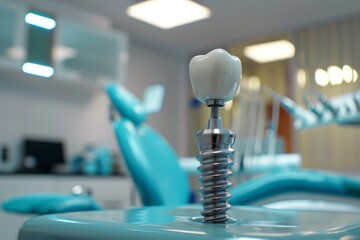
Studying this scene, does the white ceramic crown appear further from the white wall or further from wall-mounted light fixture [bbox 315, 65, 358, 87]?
the white wall

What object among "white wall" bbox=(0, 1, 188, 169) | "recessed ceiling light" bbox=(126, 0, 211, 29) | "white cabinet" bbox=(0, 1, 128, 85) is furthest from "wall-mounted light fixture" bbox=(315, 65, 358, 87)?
"white cabinet" bbox=(0, 1, 128, 85)

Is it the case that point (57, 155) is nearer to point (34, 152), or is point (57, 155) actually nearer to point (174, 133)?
point (34, 152)

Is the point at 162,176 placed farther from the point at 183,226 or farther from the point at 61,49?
the point at 61,49

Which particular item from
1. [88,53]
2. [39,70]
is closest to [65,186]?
[39,70]

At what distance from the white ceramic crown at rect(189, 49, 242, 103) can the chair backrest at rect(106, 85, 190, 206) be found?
0.76 m

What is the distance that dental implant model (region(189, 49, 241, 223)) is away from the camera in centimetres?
56

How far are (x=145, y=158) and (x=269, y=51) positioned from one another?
16.2 feet

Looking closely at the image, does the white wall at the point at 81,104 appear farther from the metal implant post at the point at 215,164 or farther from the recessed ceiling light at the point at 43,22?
the metal implant post at the point at 215,164

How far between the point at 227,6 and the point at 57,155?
7.39 feet

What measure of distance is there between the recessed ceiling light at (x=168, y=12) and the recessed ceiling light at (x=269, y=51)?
4.65ft

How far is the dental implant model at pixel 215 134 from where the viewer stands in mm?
558

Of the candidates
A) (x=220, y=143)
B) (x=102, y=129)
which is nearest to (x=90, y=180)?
(x=102, y=129)

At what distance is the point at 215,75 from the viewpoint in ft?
1.81

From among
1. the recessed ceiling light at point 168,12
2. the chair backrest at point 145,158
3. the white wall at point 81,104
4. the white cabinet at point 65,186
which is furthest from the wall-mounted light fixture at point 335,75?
the recessed ceiling light at point 168,12
